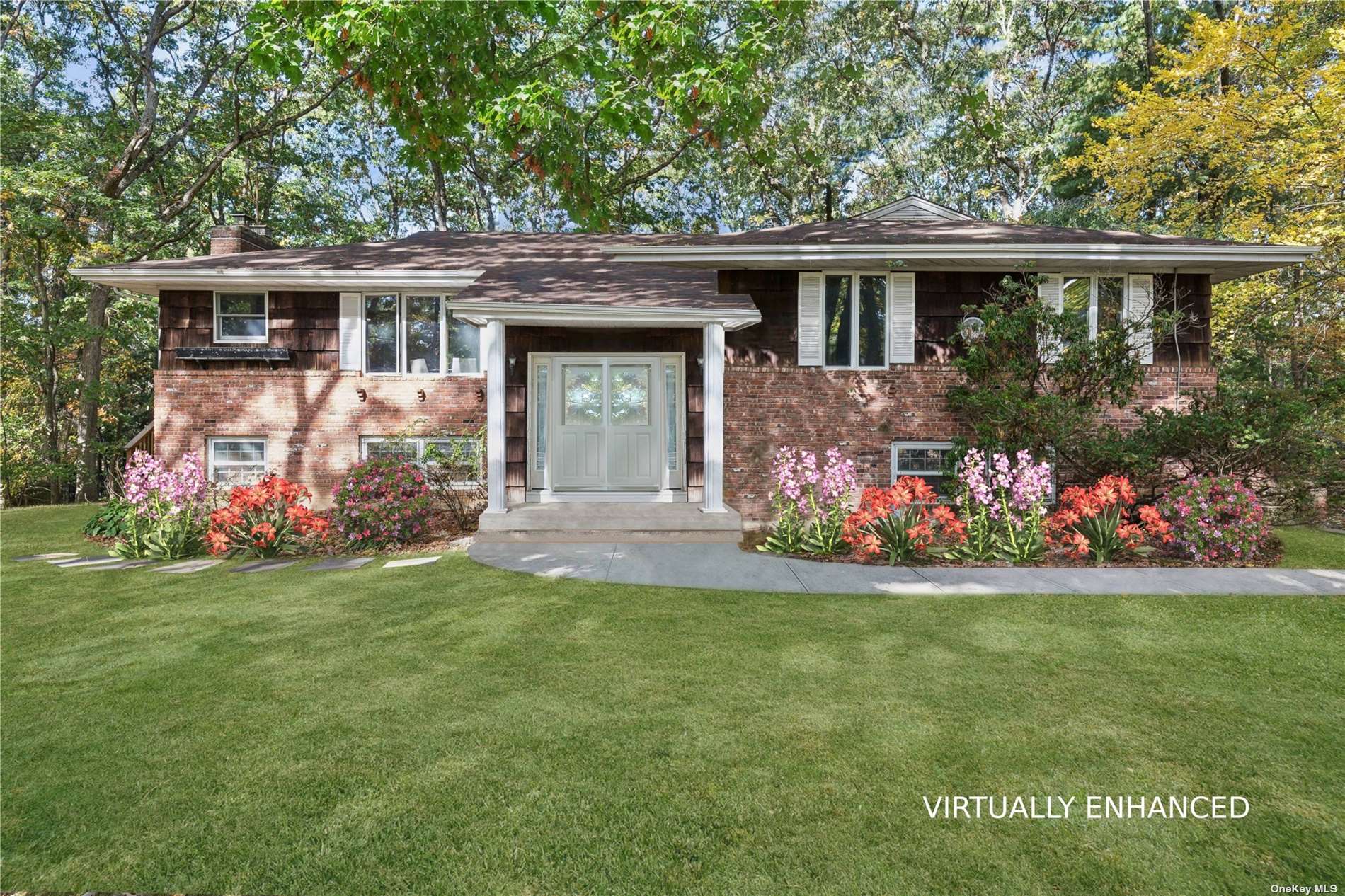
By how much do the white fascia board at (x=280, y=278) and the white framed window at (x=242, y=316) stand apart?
0.33m

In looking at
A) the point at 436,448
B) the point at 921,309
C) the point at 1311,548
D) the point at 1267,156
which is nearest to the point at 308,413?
the point at 436,448

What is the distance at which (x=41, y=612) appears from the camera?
17.8 feet

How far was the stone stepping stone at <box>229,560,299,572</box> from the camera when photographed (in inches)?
279

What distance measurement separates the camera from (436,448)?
1055 cm

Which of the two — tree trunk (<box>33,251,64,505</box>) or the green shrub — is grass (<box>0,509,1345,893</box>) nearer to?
the green shrub

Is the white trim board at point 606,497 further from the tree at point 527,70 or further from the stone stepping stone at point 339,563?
the tree at point 527,70

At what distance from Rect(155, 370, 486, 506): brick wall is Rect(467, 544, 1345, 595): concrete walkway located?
177 inches

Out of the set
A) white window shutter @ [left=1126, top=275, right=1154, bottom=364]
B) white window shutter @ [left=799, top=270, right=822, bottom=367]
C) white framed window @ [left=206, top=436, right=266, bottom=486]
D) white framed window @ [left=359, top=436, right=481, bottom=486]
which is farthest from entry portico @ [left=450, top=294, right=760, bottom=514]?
white window shutter @ [left=1126, top=275, right=1154, bottom=364]

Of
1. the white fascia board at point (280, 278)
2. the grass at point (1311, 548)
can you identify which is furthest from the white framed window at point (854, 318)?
the white fascia board at point (280, 278)

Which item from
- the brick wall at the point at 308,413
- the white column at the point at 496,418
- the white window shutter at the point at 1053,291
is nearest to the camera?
the white column at the point at 496,418

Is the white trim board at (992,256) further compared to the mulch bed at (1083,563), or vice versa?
the white trim board at (992,256)

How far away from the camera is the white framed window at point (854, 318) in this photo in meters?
10.3

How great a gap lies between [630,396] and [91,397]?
50.7ft

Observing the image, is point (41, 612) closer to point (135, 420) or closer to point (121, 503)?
point (121, 503)
